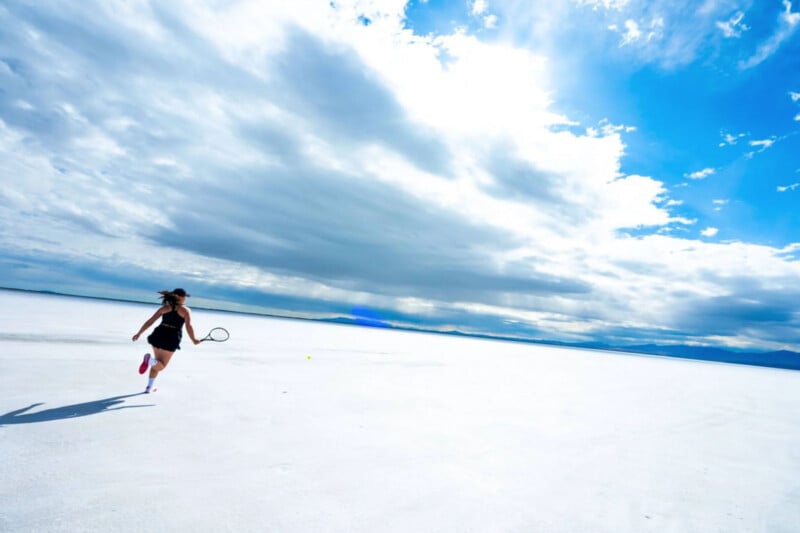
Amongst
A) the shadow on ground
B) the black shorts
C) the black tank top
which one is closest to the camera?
the shadow on ground

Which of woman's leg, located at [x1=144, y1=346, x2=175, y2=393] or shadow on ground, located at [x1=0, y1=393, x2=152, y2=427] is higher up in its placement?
woman's leg, located at [x1=144, y1=346, x2=175, y2=393]

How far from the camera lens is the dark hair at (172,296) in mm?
8310

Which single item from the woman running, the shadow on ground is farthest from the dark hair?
the shadow on ground

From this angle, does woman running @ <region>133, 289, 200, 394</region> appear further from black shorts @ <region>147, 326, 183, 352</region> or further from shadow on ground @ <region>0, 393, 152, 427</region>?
shadow on ground @ <region>0, 393, 152, 427</region>

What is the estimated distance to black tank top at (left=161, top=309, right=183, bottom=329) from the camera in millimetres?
8312

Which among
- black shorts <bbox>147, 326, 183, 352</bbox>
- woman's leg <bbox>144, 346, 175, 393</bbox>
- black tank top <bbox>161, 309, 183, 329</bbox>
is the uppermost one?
black tank top <bbox>161, 309, 183, 329</bbox>

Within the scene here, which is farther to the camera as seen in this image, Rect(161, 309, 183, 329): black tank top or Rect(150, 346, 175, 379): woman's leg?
Rect(161, 309, 183, 329): black tank top

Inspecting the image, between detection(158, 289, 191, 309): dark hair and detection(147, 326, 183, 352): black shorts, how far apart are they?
539mm

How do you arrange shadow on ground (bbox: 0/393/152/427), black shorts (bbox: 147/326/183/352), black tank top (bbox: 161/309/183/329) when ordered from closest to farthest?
shadow on ground (bbox: 0/393/152/427)
black shorts (bbox: 147/326/183/352)
black tank top (bbox: 161/309/183/329)

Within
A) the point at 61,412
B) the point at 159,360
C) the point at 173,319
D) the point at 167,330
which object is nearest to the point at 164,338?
the point at 167,330

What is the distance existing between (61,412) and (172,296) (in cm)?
279

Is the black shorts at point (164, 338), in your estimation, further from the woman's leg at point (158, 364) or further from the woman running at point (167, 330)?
the woman's leg at point (158, 364)

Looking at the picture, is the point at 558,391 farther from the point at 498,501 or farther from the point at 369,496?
the point at 369,496

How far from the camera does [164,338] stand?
8219 millimetres
